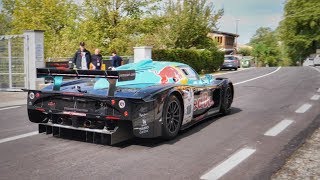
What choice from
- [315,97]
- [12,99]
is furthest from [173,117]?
[12,99]

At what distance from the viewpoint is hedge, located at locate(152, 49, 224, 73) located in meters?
24.6

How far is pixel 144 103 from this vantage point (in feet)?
18.6

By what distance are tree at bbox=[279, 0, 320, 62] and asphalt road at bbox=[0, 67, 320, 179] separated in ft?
218

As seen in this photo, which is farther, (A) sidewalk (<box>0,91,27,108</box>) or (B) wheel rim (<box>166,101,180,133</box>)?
(A) sidewalk (<box>0,91,27,108</box>)

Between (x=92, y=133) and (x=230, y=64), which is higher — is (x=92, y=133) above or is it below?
below

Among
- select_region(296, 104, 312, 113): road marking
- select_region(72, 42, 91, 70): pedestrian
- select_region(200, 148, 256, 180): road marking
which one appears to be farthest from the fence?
select_region(200, 148, 256, 180): road marking

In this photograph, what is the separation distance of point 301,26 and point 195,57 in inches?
1997

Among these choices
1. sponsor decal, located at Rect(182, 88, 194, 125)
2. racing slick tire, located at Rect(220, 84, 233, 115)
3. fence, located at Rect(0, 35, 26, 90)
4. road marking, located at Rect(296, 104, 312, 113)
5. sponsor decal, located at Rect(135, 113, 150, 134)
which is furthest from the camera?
fence, located at Rect(0, 35, 26, 90)

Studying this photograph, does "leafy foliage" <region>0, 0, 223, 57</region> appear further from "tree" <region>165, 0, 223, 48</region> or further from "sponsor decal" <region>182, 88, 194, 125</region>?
"sponsor decal" <region>182, 88, 194, 125</region>

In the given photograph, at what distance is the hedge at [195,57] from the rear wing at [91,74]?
17854mm

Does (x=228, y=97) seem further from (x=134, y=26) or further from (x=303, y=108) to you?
(x=134, y=26)

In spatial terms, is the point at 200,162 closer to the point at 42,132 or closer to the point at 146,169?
the point at 146,169

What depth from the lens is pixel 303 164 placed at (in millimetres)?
5082

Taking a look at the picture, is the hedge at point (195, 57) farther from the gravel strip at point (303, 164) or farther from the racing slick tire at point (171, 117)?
the gravel strip at point (303, 164)
